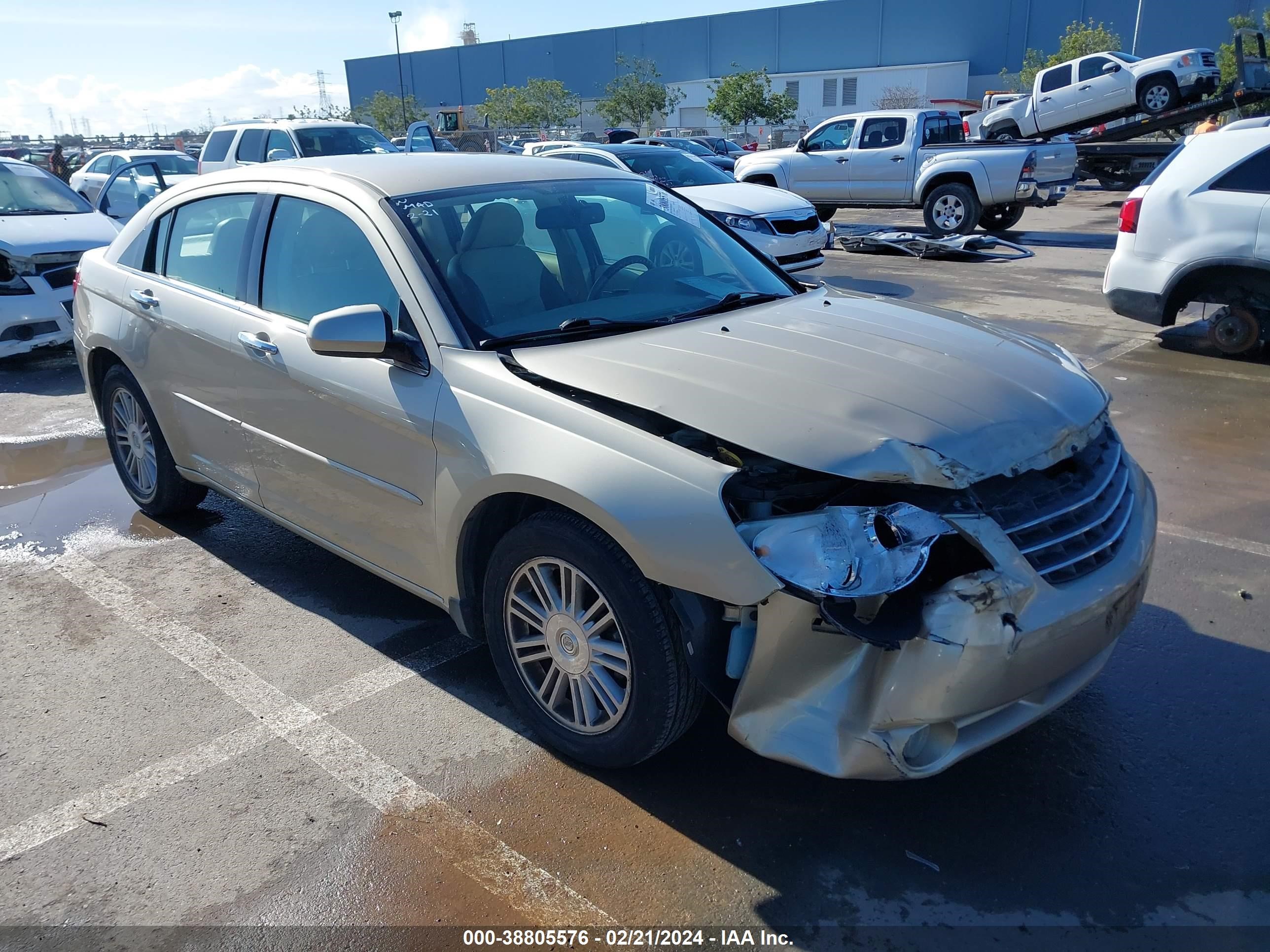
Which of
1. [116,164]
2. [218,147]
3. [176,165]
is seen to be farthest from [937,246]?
[116,164]

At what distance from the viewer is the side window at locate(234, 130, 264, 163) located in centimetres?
1600

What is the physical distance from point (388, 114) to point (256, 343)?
2574 inches

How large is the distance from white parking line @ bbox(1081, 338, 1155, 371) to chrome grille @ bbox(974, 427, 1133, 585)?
5.30 m

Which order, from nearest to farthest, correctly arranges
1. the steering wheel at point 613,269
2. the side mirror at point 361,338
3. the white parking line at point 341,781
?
the white parking line at point 341,781 → the side mirror at point 361,338 → the steering wheel at point 613,269

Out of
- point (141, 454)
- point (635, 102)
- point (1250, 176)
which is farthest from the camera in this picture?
point (635, 102)

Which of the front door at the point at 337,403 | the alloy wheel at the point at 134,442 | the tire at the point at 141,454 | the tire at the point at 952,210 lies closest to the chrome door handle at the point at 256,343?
the front door at the point at 337,403

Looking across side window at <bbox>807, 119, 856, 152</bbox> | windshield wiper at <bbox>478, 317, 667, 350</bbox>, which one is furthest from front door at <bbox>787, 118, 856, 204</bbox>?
windshield wiper at <bbox>478, 317, 667, 350</bbox>

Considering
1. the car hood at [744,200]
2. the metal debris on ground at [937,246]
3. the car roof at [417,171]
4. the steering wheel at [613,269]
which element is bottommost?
the metal debris on ground at [937,246]

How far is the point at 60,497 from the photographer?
5.81 metres

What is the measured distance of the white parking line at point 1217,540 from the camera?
4.61 m

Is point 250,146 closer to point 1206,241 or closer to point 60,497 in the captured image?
point 60,497

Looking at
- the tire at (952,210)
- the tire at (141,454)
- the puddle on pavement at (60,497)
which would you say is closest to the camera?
the tire at (141,454)

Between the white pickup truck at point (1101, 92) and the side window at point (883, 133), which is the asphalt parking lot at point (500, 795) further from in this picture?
the white pickup truck at point (1101, 92)

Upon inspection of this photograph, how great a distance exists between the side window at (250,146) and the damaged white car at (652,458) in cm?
1290
